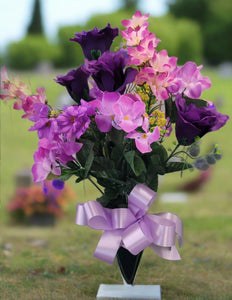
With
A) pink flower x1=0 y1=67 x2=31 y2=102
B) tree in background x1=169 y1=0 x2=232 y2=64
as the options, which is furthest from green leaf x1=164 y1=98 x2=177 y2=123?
tree in background x1=169 y1=0 x2=232 y2=64

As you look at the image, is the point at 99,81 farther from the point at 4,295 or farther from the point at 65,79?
the point at 4,295

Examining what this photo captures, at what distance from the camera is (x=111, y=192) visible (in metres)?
2.22

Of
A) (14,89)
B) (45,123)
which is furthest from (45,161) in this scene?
(14,89)

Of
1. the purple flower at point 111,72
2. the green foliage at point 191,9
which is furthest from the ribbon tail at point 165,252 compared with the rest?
the green foliage at point 191,9

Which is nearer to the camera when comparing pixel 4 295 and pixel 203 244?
pixel 4 295

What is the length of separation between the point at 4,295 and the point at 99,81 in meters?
1.25

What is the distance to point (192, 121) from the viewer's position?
210cm

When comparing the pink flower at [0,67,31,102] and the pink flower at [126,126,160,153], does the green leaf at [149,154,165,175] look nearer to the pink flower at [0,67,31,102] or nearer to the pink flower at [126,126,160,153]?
the pink flower at [126,126,160,153]

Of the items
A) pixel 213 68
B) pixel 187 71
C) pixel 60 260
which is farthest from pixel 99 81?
pixel 213 68

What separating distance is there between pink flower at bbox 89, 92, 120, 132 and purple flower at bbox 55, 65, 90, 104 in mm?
144

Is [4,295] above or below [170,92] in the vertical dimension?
below

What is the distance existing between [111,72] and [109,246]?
2.63ft

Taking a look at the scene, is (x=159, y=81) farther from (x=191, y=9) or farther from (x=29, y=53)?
(x=191, y=9)

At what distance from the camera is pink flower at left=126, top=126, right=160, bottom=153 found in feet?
6.50
